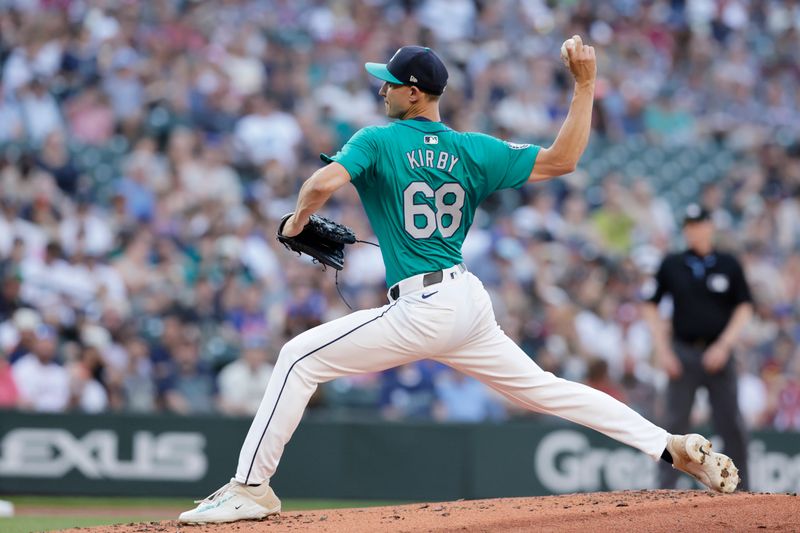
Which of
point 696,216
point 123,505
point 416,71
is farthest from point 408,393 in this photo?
point 416,71

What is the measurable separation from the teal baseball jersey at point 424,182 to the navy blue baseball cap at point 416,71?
0.19 meters

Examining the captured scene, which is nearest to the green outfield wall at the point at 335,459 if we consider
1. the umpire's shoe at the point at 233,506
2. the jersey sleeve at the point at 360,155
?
the umpire's shoe at the point at 233,506

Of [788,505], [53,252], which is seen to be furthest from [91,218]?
Answer: [788,505]

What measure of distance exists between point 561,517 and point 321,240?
5.78ft

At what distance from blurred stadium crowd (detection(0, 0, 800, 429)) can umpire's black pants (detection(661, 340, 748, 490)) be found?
291 centimetres

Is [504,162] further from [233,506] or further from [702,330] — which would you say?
[702,330]

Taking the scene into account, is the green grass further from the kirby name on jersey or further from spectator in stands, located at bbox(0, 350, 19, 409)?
the kirby name on jersey

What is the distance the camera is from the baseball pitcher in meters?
5.45

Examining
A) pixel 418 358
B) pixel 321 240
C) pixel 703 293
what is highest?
pixel 321 240

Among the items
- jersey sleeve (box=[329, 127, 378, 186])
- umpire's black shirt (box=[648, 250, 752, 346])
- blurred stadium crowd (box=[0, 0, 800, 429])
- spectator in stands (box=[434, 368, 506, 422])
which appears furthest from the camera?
spectator in stands (box=[434, 368, 506, 422])

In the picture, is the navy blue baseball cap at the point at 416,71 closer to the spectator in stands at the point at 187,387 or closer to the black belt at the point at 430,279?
the black belt at the point at 430,279

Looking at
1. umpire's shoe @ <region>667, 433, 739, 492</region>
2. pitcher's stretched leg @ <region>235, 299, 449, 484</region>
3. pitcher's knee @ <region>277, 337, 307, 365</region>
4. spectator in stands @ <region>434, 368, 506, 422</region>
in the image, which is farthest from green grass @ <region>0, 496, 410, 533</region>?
umpire's shoe @ <region>667, 433, 739, 492</region>

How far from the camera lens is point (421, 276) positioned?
5484 millimetres

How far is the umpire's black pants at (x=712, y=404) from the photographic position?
8.66m
